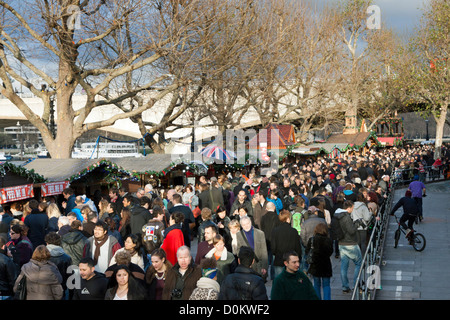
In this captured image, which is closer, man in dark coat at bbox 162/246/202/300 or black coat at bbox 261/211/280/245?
man in dark coat at bbox 162/246/202/300

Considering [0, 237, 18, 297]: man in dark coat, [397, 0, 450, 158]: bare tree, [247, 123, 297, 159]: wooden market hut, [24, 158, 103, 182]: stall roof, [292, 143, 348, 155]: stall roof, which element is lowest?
[0, 237, 18, 297]: man in dark coat

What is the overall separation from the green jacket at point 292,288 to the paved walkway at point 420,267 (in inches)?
154

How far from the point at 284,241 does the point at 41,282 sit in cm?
366

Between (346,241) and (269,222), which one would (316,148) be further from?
(346,241)

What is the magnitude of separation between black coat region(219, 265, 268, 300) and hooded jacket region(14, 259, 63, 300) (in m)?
1.95

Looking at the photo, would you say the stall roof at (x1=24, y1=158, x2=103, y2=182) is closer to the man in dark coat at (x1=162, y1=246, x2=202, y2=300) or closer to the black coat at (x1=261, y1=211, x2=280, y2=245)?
the black coat at (x1=261, y1=211, x2=280, y2=245)

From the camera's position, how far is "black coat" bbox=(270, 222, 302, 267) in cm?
820

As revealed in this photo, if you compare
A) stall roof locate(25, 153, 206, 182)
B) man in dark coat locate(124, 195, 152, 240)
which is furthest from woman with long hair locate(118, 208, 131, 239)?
stall roof locate(25, 153, 206, 182)

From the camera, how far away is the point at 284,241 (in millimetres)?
8227

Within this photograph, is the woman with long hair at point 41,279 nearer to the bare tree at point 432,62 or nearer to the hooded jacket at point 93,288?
the hooded jacket at point 93,288

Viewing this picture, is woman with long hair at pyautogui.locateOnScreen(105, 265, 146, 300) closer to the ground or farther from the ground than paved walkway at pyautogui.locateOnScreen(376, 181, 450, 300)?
farther from the ground

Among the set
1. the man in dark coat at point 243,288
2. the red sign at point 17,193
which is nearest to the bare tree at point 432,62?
the red sign at point 17,193
